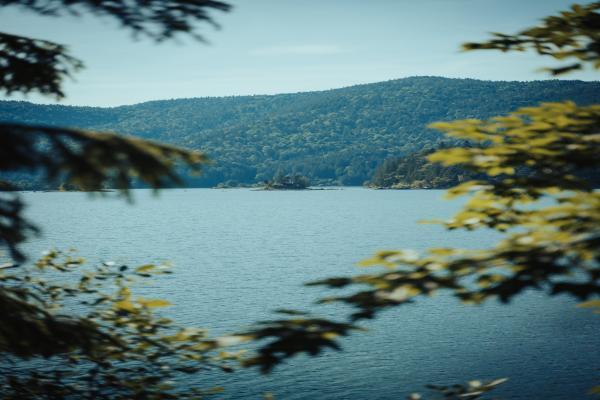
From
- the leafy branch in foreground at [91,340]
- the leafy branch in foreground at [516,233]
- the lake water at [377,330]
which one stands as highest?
the leafy branch in foreground at [516,233]

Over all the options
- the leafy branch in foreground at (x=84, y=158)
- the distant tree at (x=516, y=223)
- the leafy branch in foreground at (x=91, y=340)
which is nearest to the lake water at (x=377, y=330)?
the leafy branch in foreground at (x=84, y=158)

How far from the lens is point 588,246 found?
3.69m

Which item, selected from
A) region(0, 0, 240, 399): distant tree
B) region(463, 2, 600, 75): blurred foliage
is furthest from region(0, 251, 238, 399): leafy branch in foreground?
region(463, 2, 600, 75): blurred foliage

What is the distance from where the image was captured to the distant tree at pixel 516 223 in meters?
3.70

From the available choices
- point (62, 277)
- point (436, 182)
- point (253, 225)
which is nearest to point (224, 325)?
point (62, 277)

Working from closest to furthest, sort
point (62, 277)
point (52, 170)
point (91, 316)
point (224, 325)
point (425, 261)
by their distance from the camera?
point (52, 170) → point (425, 261) → point (91, 316) → point (224, 325) → point (62, 277)

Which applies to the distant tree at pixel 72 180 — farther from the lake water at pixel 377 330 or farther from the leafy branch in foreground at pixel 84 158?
the lake water at pixel 377 330

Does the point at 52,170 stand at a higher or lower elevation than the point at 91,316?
higher

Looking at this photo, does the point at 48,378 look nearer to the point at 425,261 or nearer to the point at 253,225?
the point at 425,261

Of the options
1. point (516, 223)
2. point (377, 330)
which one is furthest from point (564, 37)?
point (377, 330)

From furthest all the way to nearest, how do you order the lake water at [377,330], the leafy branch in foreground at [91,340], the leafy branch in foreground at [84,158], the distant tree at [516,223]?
the lake water at [377,330], the leafy branch in foreground at [91,340], the distant tree at [516,223], the leafy branch in foreground at [84,158]

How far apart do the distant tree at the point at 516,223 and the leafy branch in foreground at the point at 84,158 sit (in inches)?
53.2

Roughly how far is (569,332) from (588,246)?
2882 cm

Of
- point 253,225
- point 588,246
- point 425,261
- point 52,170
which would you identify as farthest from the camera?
point 253,225
